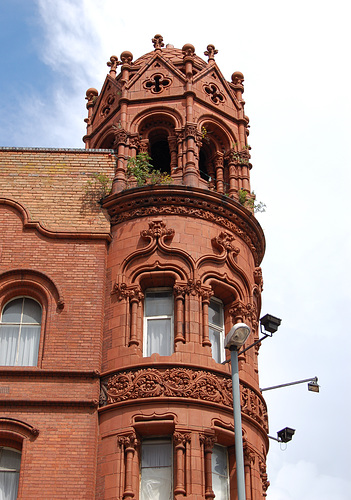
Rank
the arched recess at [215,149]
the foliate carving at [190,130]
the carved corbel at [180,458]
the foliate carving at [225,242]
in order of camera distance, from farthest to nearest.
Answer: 1. the arched recess at [215,149]
2. the foliate carving at [190,130]
3. the foliate carving at [225,242]
4. the carved corbel at [180,458]

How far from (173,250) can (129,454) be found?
5773 millimetres

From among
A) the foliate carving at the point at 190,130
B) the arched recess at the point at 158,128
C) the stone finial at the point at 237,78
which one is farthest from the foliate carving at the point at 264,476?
the stone finial at the point at 237,78

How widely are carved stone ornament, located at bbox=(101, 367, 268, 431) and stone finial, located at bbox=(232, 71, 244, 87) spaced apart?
481 inches

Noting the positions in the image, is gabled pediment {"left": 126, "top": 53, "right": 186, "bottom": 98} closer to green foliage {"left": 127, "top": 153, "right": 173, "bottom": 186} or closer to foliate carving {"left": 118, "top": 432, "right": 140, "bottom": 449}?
green foliage {"left": 127, "top": 153, "right": 173, "bottom": 186}

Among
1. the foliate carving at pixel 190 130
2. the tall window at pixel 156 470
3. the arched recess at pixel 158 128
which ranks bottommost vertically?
the tall window at pixel 156 470

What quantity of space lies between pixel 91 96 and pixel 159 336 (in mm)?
11471

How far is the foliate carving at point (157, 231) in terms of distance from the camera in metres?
23.2

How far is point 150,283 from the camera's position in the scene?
2284cm

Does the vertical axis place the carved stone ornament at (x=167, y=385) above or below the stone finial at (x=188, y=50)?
below

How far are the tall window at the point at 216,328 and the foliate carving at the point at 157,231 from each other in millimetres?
2198

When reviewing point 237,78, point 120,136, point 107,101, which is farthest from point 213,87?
point 120,136

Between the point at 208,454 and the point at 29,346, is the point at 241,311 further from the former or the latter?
the point at 29,346

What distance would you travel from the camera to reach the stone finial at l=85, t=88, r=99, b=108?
1178 inches

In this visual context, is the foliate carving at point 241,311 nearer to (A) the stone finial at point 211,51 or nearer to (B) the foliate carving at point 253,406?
(B) the foliate carving at point 253,406
